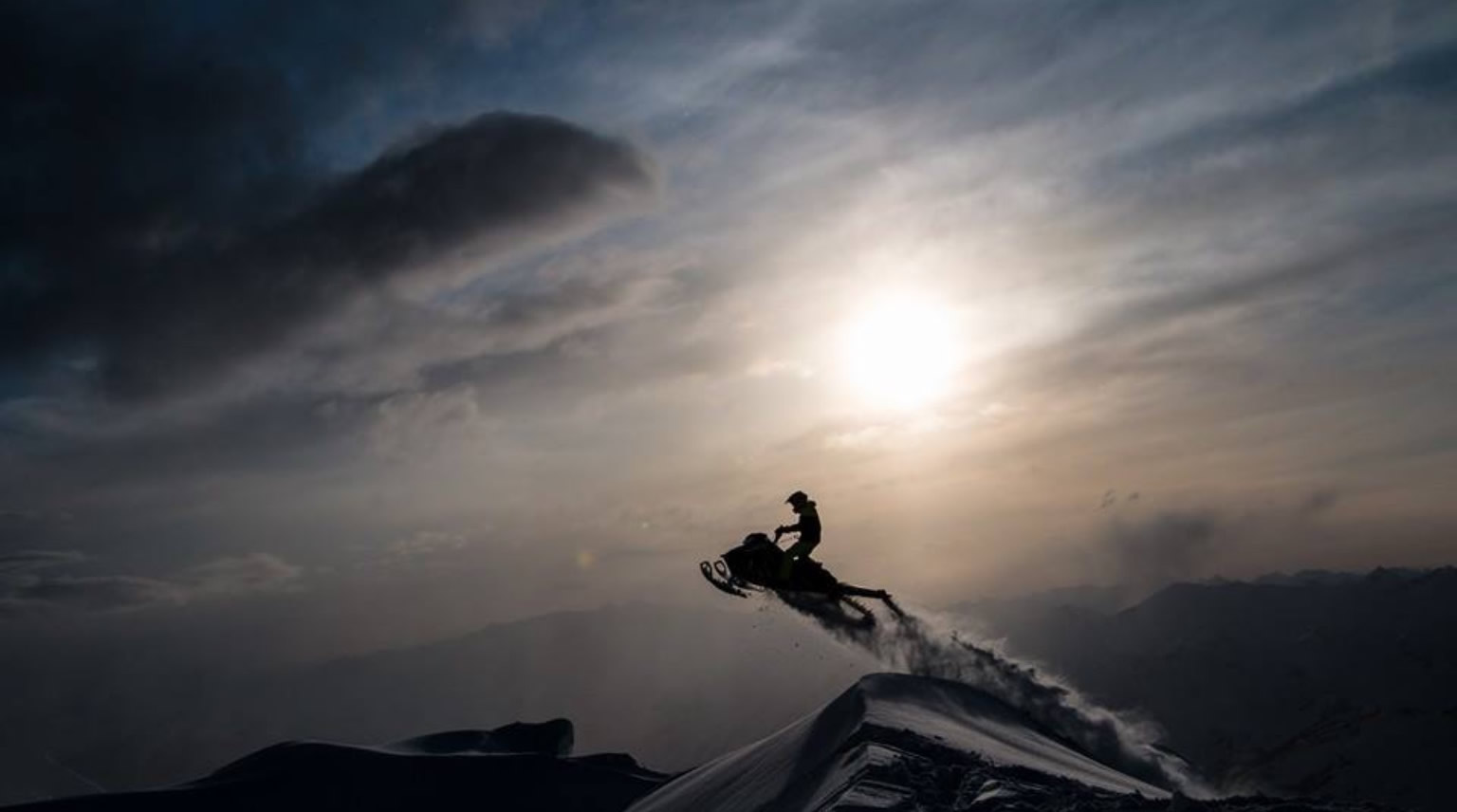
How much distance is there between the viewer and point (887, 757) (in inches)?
743

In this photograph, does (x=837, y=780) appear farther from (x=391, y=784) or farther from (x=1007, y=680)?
(x=391, y=784)

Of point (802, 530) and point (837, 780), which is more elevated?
point (802, 530)

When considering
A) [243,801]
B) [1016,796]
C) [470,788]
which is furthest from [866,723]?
[243,801]

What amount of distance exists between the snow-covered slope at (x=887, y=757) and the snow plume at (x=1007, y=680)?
9.70 feet

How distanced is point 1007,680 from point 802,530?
404 inches

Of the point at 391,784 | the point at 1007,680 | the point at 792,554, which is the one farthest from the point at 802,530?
the point at 391,784

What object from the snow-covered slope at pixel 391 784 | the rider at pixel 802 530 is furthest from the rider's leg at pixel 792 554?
the snow-covered slope at pixel 391 784

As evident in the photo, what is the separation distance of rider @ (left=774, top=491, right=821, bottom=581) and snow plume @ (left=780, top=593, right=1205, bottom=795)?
206 centimetres

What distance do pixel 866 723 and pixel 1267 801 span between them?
8.60m

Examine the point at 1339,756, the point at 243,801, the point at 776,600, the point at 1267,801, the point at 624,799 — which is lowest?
the point at 1339,756

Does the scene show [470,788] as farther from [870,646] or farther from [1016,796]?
[1016,796]

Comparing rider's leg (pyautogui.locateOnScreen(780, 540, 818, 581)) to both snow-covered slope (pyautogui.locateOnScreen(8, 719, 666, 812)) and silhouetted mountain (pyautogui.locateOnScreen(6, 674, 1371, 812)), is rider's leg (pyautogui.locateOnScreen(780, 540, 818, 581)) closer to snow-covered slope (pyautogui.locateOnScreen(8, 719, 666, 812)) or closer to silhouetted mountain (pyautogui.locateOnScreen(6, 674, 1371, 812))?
silhouetted mountain (pyautogui.locateOnScreen(6, 674, 1371, 812))

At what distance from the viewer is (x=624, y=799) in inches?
2276

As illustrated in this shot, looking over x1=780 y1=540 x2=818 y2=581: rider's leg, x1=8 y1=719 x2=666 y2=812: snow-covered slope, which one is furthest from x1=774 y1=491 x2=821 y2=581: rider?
x1=8 y1=719 x2=666 y2=812: snow-covered slope
